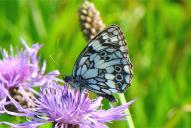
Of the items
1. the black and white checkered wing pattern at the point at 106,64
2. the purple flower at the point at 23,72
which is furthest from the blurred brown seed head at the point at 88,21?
the black and white checkered wing pattern at the point at 106,64

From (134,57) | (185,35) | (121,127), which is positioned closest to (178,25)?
(185,35)

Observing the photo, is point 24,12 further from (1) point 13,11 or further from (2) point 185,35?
(2) point 185,35

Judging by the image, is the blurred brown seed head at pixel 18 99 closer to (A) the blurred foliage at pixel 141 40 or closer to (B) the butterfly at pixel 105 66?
(B) the butterfly at pixel 105 66

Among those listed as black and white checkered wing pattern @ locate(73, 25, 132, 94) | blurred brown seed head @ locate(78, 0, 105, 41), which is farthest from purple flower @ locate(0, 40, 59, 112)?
black and white checkered wing pattern @ locate(73, 25, 132, 94)

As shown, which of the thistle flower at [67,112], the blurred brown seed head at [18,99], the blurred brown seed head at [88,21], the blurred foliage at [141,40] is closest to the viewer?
the thistle flower at [67,112]

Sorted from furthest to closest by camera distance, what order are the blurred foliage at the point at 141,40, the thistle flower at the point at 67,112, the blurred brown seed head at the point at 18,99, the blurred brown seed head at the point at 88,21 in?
the blurred foliage at the point at 141,40 < the blurred brown seed head at the point at 88,21 < the blurred brown seed head at the point at 18,99 < the thistle flower at the point at 67,112

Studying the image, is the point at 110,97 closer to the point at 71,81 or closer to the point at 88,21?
the point at 71,81
